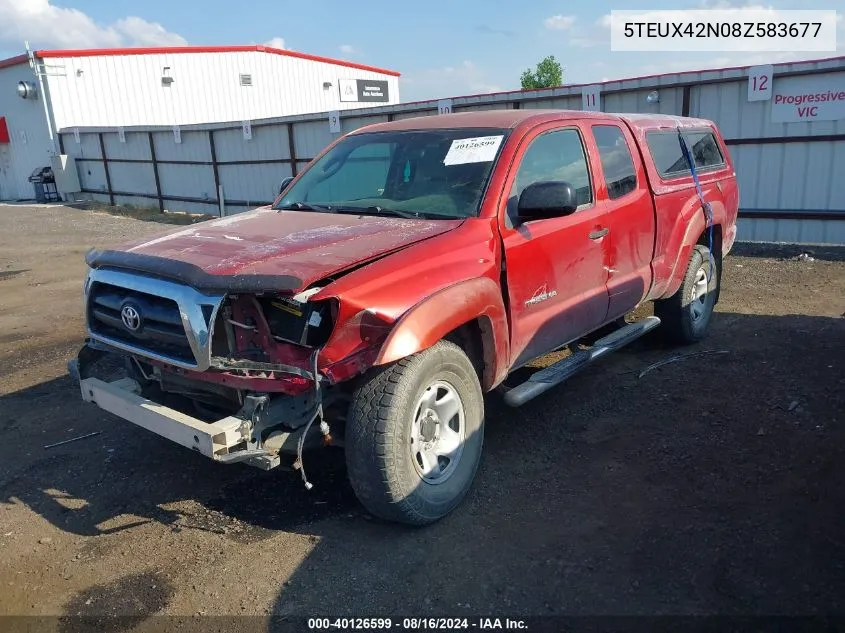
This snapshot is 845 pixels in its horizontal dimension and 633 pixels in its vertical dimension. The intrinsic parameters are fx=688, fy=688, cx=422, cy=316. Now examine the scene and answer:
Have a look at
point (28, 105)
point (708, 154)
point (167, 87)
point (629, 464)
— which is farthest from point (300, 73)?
point (629, 464)

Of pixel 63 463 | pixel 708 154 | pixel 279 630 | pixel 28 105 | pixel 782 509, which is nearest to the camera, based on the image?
pixel 279 630

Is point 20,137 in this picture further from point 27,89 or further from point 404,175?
point 404,175

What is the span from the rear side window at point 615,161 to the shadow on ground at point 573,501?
152 cm

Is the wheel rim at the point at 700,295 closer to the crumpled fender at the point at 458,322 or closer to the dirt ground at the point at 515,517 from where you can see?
the dirt ground at the point at 515,517

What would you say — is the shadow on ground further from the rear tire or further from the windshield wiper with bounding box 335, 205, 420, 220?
the windshield wiper with bounding box 335, 205, 420, 220

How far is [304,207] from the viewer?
454 centimetres

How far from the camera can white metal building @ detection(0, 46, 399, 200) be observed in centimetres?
2525

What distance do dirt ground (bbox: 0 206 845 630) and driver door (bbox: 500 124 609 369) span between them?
0.75 metres

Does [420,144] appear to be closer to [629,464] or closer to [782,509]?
[629,464]

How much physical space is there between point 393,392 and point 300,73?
31.9 m

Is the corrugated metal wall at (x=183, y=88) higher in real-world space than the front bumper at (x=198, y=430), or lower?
higher

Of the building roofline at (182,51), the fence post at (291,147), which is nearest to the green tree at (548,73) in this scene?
the building roofline at (182,51)

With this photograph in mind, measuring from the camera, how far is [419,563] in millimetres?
3229

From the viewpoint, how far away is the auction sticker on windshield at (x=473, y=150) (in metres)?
4.13
